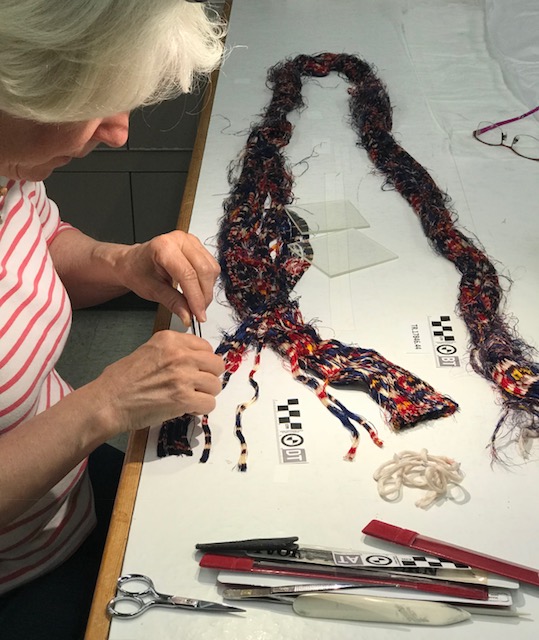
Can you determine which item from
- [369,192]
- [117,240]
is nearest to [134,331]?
[117,240]

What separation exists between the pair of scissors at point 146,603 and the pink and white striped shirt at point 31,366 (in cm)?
29

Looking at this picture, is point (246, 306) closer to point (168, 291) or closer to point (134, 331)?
point (168, 291)

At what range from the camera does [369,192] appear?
1.94 m

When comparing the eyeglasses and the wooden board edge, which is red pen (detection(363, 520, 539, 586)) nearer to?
the wooden board edge

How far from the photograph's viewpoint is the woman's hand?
1.48 meters

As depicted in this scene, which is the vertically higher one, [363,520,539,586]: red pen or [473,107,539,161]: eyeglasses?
[363,520,539,586]: red pen

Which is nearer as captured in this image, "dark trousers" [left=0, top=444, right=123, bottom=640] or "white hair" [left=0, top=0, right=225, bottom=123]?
"white hair" [left=0, top=0, right=225, bottom=123]

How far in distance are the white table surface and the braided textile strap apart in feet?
0.07

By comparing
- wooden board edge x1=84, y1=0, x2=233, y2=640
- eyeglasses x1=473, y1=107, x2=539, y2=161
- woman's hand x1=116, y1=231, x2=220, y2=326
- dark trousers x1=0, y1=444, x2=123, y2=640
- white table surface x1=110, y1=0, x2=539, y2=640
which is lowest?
dark trousers x1=0, y1=444, x2=123, y2=640

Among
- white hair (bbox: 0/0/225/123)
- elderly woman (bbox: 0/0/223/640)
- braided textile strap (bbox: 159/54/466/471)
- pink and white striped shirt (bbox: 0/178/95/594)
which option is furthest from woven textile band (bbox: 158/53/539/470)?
white hair (bbox: 0/0/225/123)

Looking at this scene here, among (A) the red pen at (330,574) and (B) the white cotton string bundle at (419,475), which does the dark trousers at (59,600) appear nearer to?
(A) the red pen at (330,574)

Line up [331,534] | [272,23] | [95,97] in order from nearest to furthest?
[95,97] < [331,534] < [272,23]

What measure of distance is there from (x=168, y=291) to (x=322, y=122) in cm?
89

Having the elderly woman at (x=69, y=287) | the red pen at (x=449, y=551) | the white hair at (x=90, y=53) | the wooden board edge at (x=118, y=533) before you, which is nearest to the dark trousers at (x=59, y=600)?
the elderly woman at (x=69, y=287)
